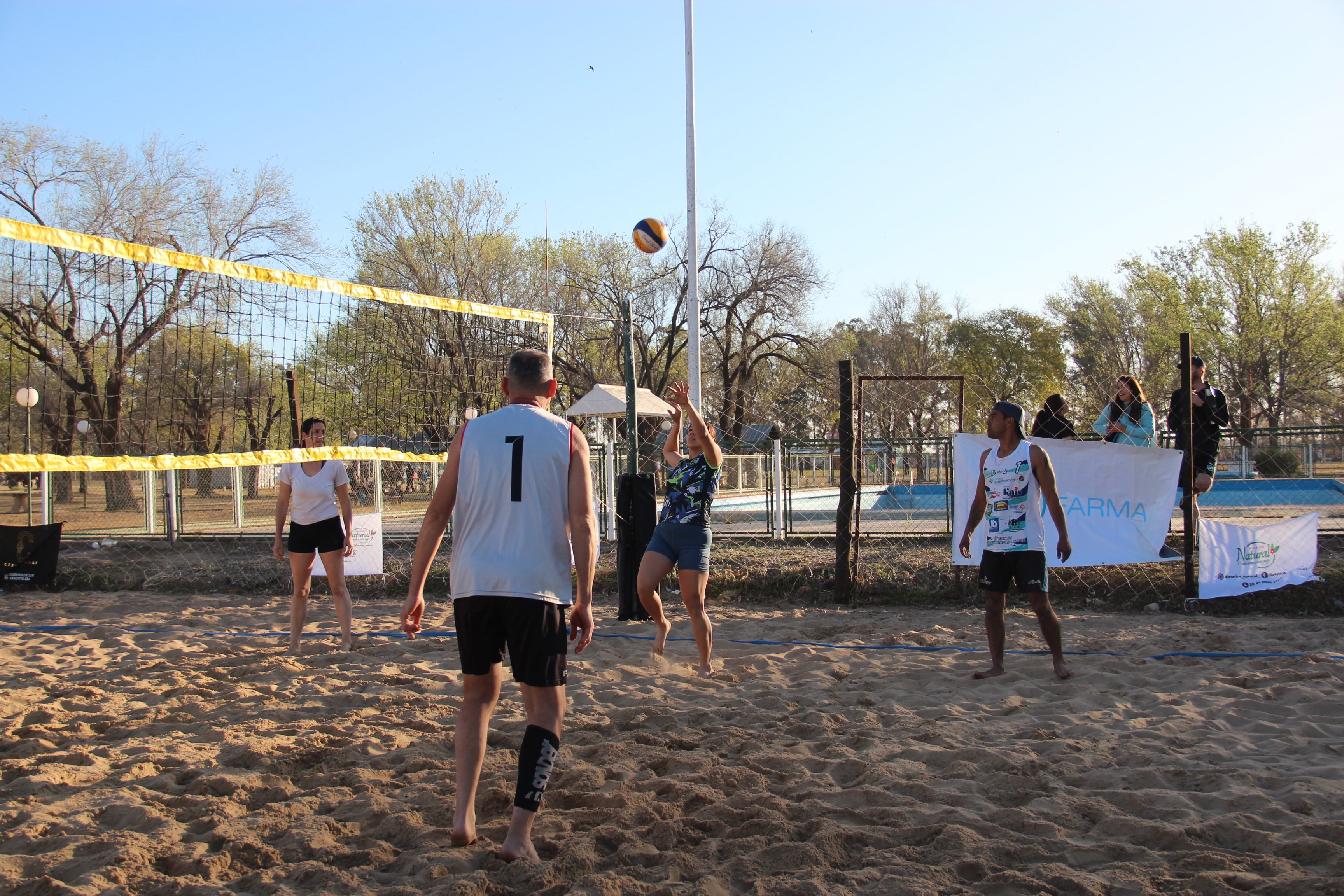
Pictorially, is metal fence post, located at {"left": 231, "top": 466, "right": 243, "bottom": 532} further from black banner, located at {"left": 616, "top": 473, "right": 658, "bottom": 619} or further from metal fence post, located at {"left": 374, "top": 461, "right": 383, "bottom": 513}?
black banner, located at {"left": 616, "top": 473, "right": 658, "bottom": 619}

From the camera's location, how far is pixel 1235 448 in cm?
1041

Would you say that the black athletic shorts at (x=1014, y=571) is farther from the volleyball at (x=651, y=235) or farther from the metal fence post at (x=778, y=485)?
the metal fence post at (x=778, y=485)

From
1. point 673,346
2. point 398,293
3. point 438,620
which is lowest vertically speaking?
point 438,620

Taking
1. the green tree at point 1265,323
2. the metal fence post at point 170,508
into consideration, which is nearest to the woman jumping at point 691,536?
the metal fence post at point 170,508

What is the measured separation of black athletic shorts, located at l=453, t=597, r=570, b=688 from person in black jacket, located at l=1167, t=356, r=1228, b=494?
246 inches

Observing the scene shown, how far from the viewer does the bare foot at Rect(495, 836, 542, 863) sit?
2596 millimetres

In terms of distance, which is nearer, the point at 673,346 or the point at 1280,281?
the point at 1280,281

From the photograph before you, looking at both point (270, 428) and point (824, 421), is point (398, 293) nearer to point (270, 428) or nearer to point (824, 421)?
point (270, 428)

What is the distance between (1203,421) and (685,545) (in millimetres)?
5028

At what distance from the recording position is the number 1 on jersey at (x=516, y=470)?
2.76 metres

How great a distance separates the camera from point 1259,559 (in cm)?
662

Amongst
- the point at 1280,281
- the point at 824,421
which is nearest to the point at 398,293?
the point at 824,421

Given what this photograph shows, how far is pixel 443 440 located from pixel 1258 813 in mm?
7622

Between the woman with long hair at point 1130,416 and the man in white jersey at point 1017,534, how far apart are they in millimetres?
2984
